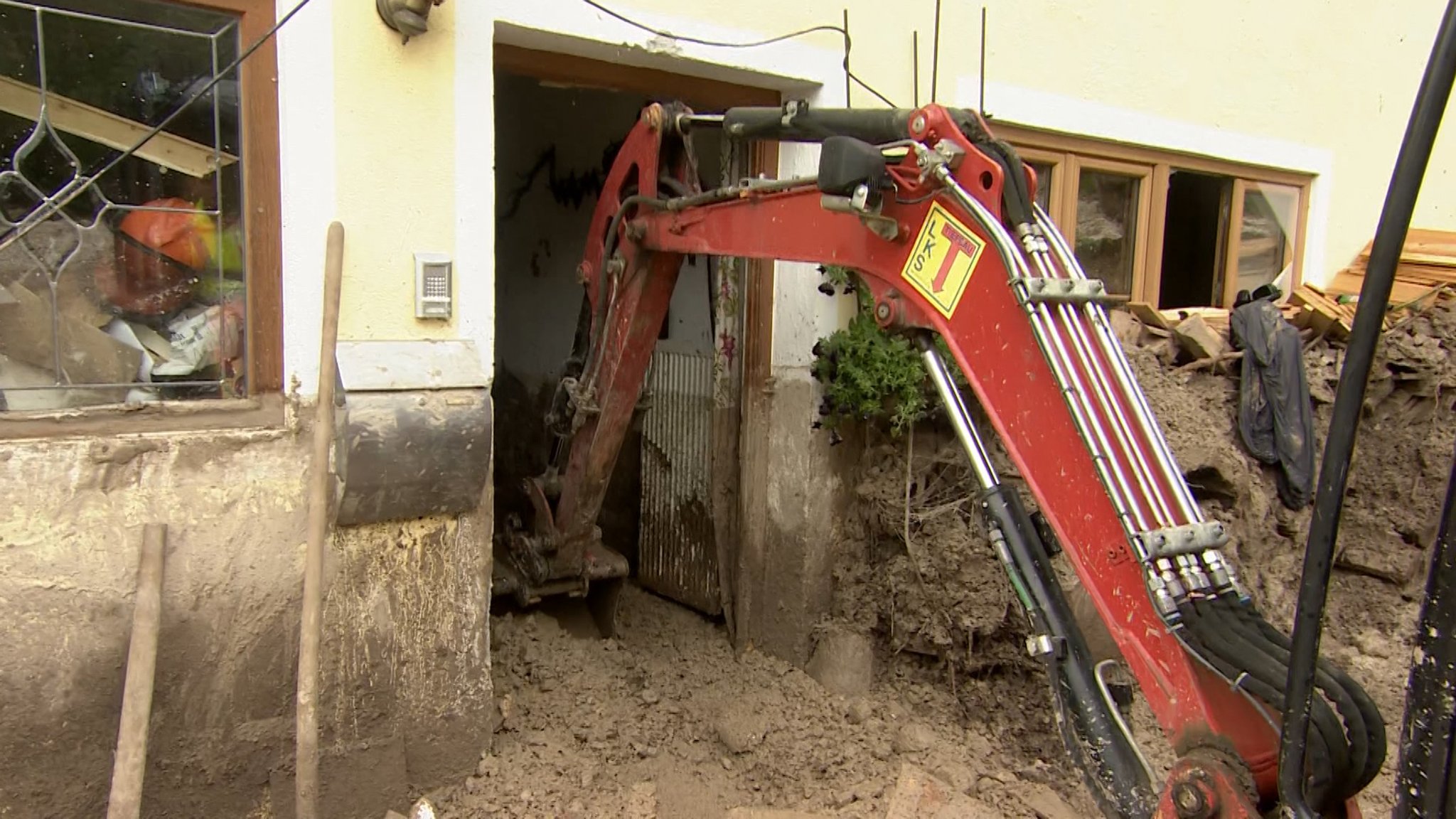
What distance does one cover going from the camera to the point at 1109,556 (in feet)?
6.68

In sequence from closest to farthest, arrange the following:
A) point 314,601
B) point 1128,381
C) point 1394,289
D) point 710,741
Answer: point 1128,381, point 314,601, point 710,741, point 1394,289

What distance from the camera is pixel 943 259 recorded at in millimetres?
2332

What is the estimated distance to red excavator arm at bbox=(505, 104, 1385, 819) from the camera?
1.83 meters

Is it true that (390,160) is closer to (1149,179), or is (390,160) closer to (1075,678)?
(1075,678)

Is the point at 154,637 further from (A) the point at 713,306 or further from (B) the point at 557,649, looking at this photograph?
(A) the point at 713,306

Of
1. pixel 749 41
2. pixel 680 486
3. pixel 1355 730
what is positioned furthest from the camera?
pixel 680 486

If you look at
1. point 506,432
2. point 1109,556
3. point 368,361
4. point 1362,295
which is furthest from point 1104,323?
point 506,432

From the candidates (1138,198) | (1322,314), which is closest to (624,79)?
(1138,198)

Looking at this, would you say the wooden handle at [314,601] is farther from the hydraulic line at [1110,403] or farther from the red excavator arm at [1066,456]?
the hydraulic line at [1110,403]

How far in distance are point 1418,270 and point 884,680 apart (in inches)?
182

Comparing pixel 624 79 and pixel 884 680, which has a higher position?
pixel 624 79

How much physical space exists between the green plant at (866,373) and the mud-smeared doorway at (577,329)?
21.1 inches

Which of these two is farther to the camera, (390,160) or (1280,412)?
(1280,412)

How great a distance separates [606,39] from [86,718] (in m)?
2.85
